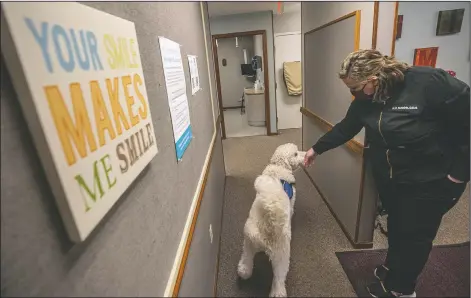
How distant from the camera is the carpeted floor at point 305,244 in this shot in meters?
1.74

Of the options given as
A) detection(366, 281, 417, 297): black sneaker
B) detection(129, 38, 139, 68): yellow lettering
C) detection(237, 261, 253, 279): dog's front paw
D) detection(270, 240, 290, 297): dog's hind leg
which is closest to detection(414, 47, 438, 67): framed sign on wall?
detection(366, 281, 417, 297): black sneaker

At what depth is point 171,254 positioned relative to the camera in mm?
924

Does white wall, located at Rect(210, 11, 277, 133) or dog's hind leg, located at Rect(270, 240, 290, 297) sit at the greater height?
white wall, located at Rect(210, 11, 277, 133)

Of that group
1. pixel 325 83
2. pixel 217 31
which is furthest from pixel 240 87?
pixel 325 83

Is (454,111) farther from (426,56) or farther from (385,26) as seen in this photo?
(426,56)

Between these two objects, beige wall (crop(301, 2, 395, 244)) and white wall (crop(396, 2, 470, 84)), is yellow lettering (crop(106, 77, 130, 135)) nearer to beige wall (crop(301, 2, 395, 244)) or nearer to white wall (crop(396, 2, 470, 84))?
beige wall (crop(301, 2, 395, 244))

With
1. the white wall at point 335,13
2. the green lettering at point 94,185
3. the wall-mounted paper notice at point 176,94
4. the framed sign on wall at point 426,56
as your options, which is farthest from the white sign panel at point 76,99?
the framed sign on wall at point 426,56

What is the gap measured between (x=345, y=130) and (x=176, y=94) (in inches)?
47.0

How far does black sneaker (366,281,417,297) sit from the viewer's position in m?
1.53

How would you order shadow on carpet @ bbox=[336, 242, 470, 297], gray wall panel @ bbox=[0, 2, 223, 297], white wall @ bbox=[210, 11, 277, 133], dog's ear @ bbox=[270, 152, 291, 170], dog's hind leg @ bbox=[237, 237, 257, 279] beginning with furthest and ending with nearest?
1. white wall @ bbox=[210, 11, 277, 133]
2. dog's ear @ bbox=[270, 152, 291, 170]
3. dog's hind leg @ bbox=[237, 237, 257, 279]
4. shadow on carpet @ bbox=[336, 242, 470, 297]
5. gray wall panel @ bbox=[0, 2, 223, 297]

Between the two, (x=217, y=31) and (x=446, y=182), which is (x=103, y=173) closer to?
(x=446, y=182)

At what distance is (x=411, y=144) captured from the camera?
4.20ft

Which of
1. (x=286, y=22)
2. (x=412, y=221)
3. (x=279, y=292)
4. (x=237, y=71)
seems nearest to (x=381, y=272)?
(x=412, y=221)

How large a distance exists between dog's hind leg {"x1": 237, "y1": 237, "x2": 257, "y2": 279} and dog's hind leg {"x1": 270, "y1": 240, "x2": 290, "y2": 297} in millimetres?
188
